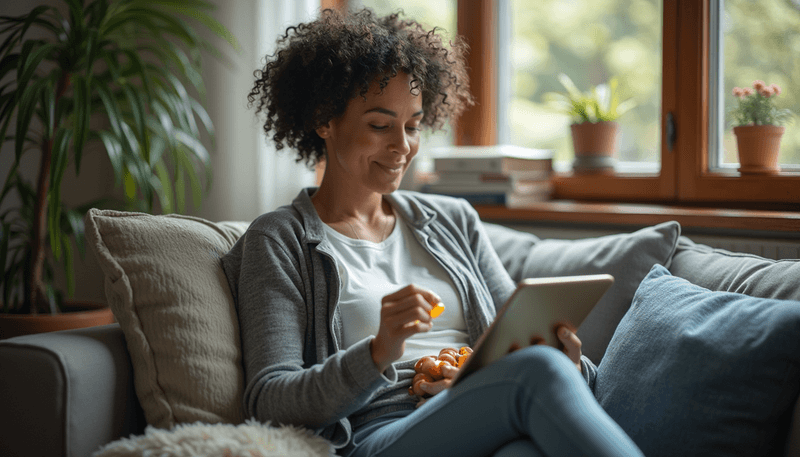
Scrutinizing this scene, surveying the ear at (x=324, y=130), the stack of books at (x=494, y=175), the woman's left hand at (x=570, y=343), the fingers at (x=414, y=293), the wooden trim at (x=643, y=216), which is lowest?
the woman's left hand at (x=570, y=343)

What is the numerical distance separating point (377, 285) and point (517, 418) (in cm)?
44

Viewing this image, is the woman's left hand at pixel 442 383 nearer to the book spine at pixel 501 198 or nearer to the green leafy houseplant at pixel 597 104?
the book spine at pixel 501 198

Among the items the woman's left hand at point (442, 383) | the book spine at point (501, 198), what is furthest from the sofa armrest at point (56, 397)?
the book spine at point (501, 198)

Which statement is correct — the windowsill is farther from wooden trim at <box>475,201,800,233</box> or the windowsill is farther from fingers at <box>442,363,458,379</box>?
fingers at <box>442,363,458,379</box>

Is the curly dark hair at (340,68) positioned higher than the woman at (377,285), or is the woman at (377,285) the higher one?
the curly dark hair at (340,68)

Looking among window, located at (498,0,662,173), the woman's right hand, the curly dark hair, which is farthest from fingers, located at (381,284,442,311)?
window, located at (498,0,662,173)

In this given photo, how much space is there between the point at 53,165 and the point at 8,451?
813 millimetres

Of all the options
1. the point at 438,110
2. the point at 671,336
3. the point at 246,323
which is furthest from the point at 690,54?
the point at 246,323

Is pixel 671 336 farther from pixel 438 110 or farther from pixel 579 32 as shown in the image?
pixel 579 32

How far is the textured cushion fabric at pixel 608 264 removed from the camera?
140 cm

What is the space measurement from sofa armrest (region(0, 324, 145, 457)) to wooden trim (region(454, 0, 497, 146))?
5.32 feet

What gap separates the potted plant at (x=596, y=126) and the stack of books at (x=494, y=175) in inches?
4.7

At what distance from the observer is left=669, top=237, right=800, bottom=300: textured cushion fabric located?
1.17m

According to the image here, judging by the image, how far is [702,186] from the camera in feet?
6.20
